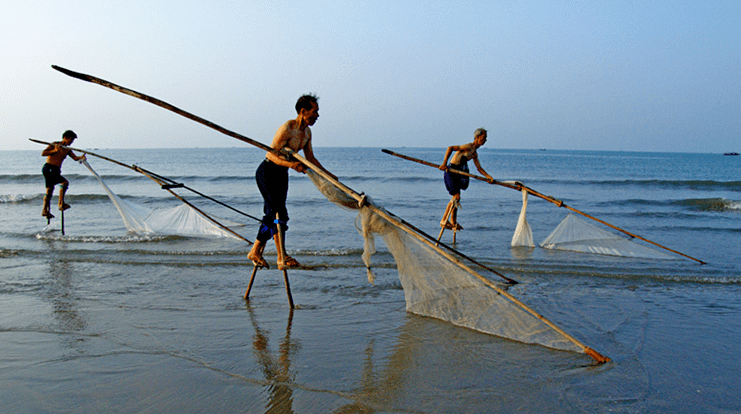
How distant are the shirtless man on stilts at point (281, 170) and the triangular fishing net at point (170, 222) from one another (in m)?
4.02

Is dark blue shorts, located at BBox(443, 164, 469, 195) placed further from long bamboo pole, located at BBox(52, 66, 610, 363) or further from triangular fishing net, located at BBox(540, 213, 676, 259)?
long bamboo pole, located at BBox(52, 66, 610, 363)

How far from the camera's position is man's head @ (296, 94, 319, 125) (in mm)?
3740

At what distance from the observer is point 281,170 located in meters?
3.91

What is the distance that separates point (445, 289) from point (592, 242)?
4.28 metres

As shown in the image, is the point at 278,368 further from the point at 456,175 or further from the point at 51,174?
the point at 51,174

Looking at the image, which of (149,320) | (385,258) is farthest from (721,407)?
(385,258)

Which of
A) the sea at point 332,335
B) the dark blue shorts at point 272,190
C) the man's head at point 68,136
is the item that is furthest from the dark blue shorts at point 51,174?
the dark blue shorts at point 272,190

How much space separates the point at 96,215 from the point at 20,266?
228 inches

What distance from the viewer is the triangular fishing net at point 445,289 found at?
11.1ft

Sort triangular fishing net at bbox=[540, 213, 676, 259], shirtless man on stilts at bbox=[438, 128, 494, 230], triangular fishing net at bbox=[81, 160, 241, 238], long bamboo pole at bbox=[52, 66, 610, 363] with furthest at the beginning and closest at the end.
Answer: triangular fishing net at bbox=[81, 160, 241, 238], shirtless man on stilts at bbox=[438, 128, 494, 230], triangular fishing net at bbox=[540, 213, 676, 259], long bamboo pole at bbox=[52, 66, 610, 363]

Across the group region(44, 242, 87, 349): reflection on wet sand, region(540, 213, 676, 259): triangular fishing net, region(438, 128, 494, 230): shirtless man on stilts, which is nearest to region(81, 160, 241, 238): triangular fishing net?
region(44, 242, 87, 349): reflection on wet sand

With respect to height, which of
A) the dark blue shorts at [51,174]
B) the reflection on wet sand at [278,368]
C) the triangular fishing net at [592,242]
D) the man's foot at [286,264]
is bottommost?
the reflection on wet sand at [278,368]

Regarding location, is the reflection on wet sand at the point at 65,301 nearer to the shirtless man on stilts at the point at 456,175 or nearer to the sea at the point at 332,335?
the sea at the point at 332,335

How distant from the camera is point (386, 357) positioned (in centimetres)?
313
